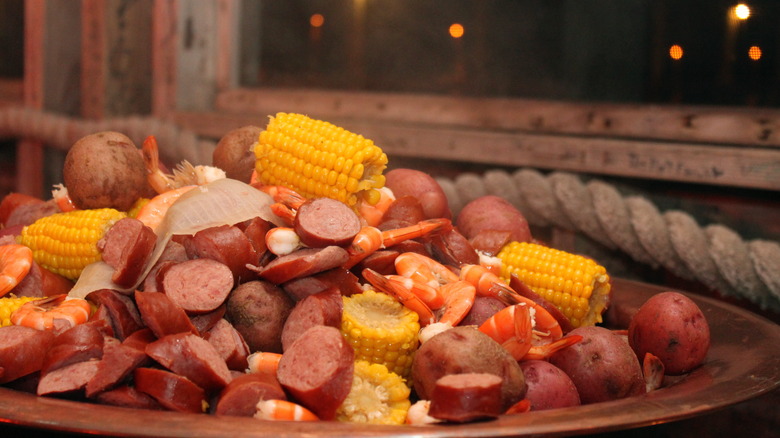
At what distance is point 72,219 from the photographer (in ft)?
5.60

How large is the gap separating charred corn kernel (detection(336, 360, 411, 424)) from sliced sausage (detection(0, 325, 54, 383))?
522 mm

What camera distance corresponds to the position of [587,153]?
3.36m

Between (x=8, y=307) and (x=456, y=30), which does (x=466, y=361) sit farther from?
(x=456, y=30)

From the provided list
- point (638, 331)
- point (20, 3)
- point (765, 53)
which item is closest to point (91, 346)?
point (638, 331)

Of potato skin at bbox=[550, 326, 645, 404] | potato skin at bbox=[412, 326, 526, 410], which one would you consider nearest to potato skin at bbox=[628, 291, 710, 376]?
potato skin at bbox=[550, 326, 645, 404]

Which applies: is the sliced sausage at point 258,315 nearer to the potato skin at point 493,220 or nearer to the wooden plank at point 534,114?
the potato skin at point 493,220

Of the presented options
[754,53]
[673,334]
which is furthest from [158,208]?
[754,53]

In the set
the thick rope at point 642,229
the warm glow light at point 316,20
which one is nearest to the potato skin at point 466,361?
the thick rope at point 642,229

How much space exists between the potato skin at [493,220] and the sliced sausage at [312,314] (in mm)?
710

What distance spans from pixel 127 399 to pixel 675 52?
116 inches

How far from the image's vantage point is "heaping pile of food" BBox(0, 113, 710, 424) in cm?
121

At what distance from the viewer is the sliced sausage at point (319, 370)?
1.19 meters

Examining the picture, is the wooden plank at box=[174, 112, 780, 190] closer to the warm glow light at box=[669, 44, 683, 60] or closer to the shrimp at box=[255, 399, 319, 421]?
the warm glow light at box=[669, 44, 683, 60]

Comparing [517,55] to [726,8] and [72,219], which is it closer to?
[726,8]
